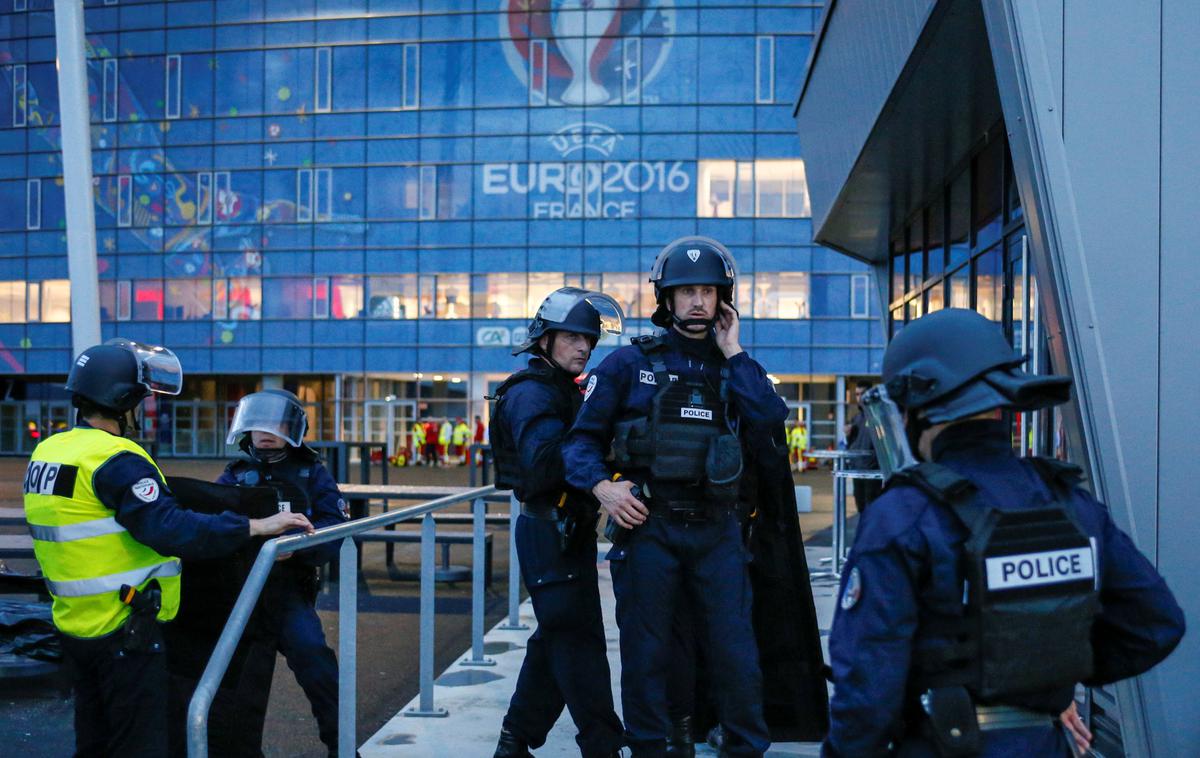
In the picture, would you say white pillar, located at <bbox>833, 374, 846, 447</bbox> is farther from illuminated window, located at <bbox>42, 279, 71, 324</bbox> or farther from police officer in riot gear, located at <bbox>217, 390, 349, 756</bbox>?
police officer in riot gear, located at <bbox>217, 390, 349, 756</bbox>

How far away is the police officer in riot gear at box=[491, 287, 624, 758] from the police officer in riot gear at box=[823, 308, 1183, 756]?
200cm

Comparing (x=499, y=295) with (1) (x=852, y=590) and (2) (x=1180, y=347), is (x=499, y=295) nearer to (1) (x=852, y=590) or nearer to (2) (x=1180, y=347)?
(2) (x=1180, y=347)

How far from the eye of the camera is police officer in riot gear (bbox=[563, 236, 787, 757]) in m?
3.70

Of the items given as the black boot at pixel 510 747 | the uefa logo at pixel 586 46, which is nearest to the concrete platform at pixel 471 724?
the black boot at pixel 510 747

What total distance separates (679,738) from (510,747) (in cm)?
69

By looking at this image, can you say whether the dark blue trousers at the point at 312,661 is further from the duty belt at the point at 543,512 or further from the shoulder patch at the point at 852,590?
the shoulder patch at the point at 852,590

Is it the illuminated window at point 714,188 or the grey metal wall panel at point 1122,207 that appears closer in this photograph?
the grey metal wall panel at point 1122,207

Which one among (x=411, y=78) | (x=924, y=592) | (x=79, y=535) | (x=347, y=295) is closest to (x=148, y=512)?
(x=79, y=535)

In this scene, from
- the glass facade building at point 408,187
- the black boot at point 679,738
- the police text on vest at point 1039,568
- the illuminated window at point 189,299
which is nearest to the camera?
the police text on vest at point 1039,568

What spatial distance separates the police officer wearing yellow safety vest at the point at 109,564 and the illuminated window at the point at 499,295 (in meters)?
30.9

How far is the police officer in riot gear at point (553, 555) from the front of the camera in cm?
404

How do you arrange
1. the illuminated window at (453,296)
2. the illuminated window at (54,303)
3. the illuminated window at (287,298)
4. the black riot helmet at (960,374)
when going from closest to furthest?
the black riot helmet at (960,374) → the illuminated window at (453,296) → the illuminated window at (287,298) → the illuminated window at (54,303)


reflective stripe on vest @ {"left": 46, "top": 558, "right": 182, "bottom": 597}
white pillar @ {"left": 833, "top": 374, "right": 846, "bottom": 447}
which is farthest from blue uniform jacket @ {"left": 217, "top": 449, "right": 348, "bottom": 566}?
white pillar @ {"left": 833, "top": 374, "right": 846, "bottom": 447}

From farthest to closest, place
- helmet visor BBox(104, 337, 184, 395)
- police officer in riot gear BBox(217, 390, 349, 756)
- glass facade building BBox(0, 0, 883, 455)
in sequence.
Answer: glass facade building BBox(0, 0, 883, 455), police officer in riot gear BBox(217, 390, 349, 756), helmet visor BBox(104, 337, 184, 395)
